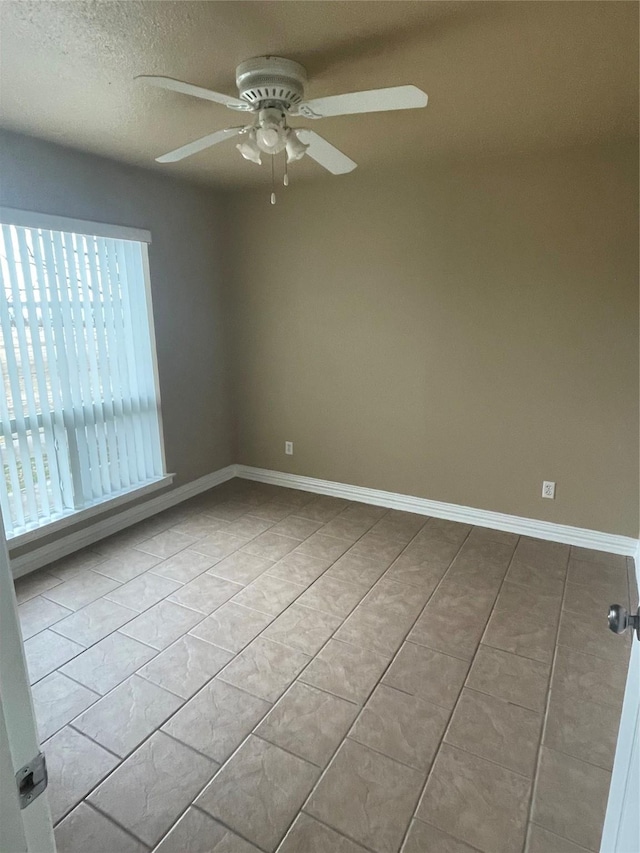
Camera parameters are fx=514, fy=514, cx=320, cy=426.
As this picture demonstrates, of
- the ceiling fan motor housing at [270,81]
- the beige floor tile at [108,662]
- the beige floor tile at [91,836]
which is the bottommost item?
the beige floor tile at [91,836]

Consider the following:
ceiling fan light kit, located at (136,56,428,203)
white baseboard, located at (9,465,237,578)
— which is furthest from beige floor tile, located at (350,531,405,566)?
ceiling fan light kit, located at (136,56,428,203)

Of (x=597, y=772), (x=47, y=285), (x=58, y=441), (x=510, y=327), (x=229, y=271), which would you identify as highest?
(x=229, y=271)

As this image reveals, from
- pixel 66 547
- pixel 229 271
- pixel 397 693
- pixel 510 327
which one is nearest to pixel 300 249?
pixel 229 271

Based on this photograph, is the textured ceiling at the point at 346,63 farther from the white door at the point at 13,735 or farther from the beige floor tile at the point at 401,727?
the beige floor tile at the point at 401,727

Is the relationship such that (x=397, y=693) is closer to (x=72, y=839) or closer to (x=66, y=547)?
(x=72, y=839)

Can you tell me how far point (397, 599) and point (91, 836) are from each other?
1.63m

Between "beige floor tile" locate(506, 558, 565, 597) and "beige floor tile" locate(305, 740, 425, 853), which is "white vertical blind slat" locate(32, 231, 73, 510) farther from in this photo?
"beige floor tile" locate(506, 558, 565, 597)

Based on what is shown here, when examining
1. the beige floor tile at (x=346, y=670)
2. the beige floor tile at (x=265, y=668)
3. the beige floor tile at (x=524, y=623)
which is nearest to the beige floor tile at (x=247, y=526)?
the beige floor tile at (x=265, y=668)

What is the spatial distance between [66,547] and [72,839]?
6.38ft

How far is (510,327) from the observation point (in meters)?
3.22

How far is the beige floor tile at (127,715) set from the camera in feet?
6.10

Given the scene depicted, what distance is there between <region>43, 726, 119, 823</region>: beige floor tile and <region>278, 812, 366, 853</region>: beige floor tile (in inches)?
26.3

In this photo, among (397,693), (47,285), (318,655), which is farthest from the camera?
(47,285)

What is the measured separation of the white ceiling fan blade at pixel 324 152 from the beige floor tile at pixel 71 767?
2364 mm
